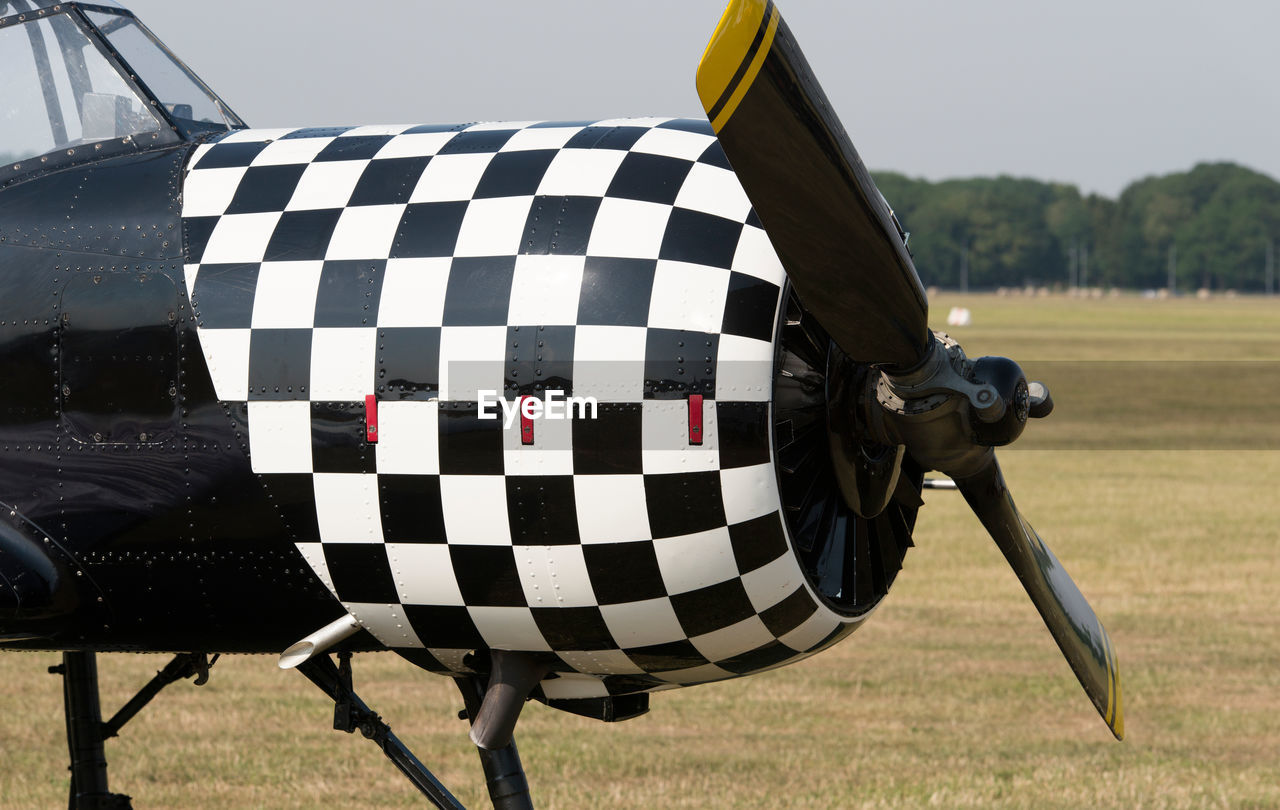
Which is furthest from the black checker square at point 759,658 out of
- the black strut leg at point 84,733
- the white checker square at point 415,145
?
the black strut leg at point 84,733

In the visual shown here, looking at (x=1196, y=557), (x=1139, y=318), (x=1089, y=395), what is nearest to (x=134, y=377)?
(x=1196, y=557)

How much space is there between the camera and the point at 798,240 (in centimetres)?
480

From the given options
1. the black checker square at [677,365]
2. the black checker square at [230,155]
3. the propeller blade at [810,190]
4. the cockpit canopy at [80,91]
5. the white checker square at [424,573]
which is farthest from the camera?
the cockpit canopy at [80,91]

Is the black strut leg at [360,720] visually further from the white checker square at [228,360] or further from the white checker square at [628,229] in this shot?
the white checker square at [628,229]

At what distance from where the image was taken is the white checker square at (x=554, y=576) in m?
5.23

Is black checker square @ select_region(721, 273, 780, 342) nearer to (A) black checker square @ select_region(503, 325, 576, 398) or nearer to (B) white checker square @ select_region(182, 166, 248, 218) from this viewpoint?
(A) black checker square @ select_region(503, 325, 576, 398)

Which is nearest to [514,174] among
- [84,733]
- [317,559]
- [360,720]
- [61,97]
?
[317,559]

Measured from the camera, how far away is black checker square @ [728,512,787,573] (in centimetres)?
518

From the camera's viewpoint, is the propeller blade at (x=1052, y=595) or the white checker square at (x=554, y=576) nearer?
the white checker square at (x=554, y=576)

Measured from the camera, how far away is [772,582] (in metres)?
5.32

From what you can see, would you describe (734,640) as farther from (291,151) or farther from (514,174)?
(291,151)

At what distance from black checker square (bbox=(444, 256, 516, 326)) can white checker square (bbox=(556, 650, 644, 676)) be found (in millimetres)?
1202

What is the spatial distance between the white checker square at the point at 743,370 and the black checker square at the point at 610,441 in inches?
11.2

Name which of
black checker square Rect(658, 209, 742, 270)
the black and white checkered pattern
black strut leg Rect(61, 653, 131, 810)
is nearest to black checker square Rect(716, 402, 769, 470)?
the black and white checkered pattern
